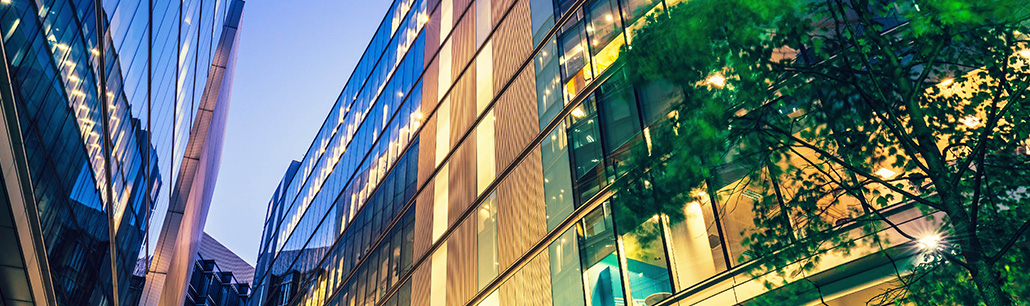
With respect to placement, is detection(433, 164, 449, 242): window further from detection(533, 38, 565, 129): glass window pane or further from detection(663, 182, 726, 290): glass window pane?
detection(663, 182, 726, 290): glass window pane

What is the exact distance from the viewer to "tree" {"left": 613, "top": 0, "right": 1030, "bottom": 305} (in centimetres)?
488

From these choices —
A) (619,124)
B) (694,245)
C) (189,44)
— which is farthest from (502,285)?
(189,44)

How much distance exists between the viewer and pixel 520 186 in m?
14.2

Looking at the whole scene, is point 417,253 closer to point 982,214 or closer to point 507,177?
point 507,177

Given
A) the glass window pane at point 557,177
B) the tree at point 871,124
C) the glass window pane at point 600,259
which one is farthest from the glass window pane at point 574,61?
the tree at point 871,124

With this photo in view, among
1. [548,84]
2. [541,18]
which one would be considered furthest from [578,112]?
[541,18]

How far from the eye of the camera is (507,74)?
664 inches

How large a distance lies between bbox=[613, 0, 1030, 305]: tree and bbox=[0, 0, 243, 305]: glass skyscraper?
9.09 metres

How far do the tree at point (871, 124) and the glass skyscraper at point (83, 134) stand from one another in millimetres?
9089

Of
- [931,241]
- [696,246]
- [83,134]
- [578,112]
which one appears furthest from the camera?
[83,134]

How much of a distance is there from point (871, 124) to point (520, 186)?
356 inches

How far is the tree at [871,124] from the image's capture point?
16.0 ft

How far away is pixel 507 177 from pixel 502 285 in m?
2.55

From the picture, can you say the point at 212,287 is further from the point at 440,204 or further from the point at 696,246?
the point at 696,246
